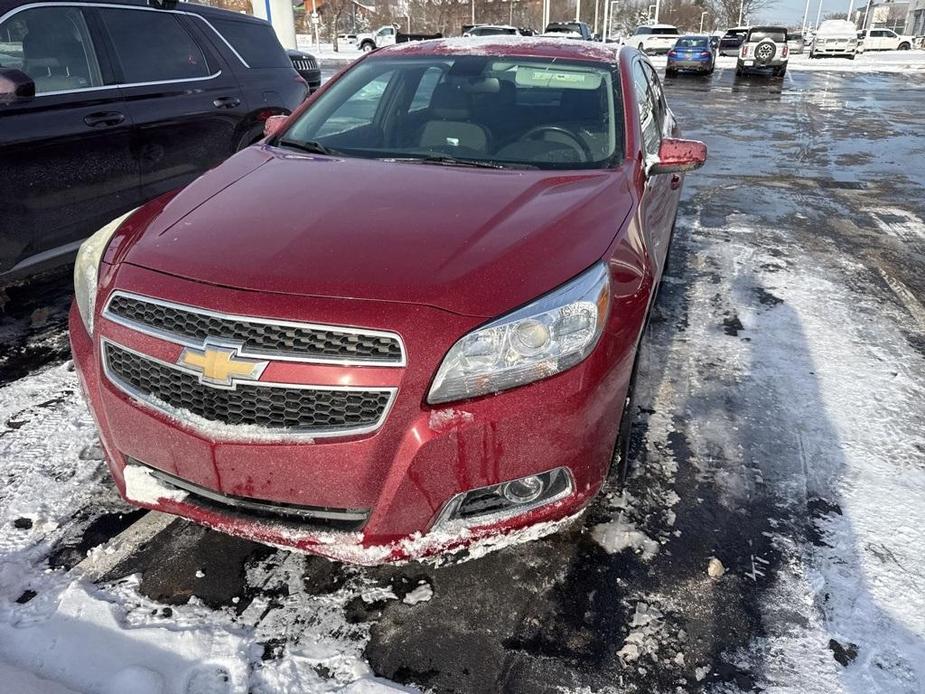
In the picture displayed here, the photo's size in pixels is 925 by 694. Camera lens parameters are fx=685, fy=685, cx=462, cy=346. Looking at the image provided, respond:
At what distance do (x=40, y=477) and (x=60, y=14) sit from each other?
2895 millimetres

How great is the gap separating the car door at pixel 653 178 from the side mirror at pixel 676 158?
33mm

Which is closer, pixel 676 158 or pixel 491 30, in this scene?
pixel 676 158

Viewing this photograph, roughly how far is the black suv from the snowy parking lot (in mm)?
754

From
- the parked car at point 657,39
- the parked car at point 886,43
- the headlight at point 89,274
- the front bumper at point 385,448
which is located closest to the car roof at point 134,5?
the headlight at point 89,274

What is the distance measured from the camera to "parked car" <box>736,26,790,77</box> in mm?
24656

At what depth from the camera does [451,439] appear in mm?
1808

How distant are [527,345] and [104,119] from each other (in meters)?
3.47

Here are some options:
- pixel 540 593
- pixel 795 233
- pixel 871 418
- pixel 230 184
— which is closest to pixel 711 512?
pixel 540 593

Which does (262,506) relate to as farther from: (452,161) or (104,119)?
(104,119)

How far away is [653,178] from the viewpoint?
10.3ft

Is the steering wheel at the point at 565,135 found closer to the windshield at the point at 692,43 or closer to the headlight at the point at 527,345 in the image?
the headlight at the point at 527,345

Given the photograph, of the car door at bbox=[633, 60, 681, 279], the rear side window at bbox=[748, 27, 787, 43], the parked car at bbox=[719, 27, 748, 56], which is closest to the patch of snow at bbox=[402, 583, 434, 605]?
the car door at bbox=[633, 60, 681, 279]

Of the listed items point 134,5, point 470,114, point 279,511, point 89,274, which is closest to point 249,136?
point 134,5

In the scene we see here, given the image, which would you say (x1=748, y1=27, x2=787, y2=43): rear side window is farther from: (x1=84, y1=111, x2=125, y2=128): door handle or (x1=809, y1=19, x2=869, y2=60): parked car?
(x1=84, y1=111, x2=125, y2=128): door handle
